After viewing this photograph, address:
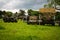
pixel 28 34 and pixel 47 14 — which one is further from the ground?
pixel 47 14

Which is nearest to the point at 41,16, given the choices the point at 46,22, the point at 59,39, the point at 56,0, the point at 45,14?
the point at 45,14

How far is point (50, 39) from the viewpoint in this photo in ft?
46.1

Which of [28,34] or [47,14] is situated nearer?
[28,34]

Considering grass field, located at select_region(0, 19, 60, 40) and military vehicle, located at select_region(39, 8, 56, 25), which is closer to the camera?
grass field, located at select_region(0, 19, 60, 40)

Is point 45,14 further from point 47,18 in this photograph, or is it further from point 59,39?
point 59,39

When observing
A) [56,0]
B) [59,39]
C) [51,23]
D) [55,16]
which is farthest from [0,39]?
[56,0]

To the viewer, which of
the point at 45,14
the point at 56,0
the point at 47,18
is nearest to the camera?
the point at 47,18

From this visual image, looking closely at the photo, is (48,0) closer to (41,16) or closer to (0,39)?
(41,16)

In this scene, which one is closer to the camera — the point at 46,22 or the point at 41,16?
the point at 46,22

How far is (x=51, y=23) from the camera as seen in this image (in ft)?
105

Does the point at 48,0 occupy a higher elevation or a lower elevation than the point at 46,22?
higher

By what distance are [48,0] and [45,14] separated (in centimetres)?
1124

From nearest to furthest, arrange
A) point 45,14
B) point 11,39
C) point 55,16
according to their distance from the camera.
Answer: point 11,39 < point 45,14 < point 55,16

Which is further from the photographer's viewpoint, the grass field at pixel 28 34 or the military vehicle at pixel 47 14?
the military vehicle at pixel 47 14
